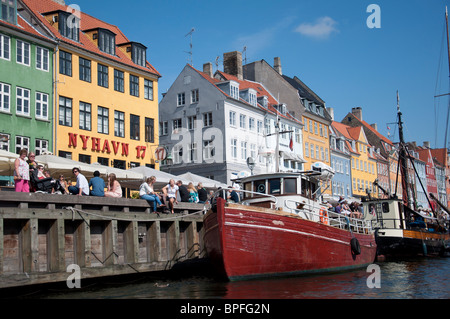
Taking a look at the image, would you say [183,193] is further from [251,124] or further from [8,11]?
[251,124]

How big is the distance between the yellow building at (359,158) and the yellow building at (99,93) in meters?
39.1

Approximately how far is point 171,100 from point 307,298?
38.8m

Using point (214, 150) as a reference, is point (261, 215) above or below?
below

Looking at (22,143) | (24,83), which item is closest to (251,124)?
(24,83)

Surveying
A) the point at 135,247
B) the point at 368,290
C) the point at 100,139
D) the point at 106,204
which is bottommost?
the point at 368,290

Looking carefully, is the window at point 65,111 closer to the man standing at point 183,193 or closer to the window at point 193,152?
the man standing at point 183,193

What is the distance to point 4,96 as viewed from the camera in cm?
2864

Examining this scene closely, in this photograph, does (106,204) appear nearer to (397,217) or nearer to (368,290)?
(368,290)

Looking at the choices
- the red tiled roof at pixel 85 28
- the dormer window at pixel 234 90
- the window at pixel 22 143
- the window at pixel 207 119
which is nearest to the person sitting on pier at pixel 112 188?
the window at pixel 22 143

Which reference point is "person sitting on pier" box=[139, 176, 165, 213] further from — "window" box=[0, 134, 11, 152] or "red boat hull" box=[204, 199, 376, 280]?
"window" box=[0, 134, 11, 152]

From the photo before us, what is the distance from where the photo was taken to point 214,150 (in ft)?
152
